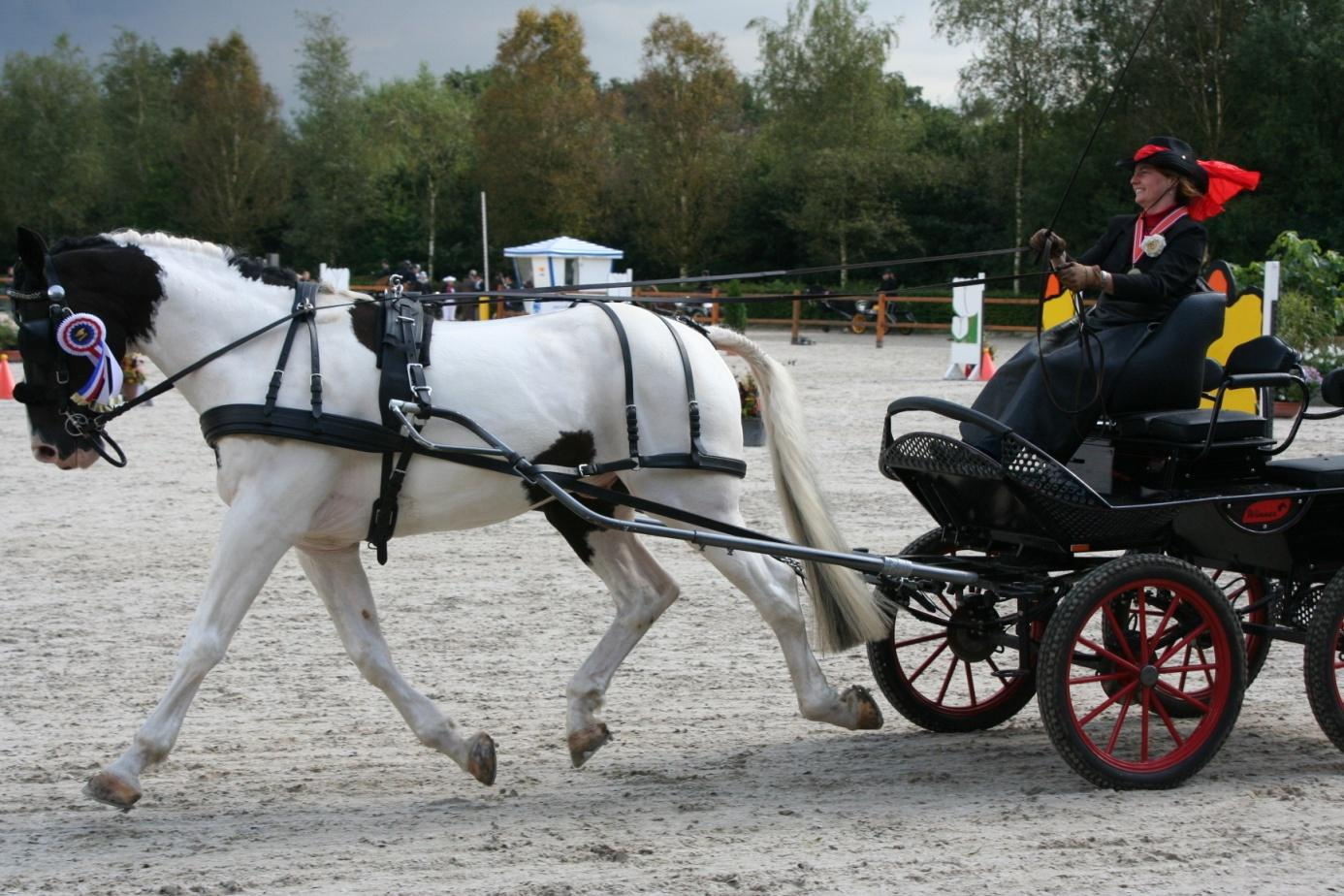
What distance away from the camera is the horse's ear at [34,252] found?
13.4 ft

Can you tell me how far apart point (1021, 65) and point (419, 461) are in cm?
4023

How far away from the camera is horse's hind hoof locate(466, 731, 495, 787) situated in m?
4.25

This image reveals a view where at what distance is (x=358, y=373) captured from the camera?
4238 mm

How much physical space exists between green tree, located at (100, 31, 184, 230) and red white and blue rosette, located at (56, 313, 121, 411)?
4900 centimetres

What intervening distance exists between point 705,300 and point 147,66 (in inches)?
2394

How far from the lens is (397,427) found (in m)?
4.16

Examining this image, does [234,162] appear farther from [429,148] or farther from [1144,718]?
[1144,718]

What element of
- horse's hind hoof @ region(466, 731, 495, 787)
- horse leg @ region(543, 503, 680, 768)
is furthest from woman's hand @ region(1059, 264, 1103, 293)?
horse's hind hoof @ region(466, 731, 495, 787)

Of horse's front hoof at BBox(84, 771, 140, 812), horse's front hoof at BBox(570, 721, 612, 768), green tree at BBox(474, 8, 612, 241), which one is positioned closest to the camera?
horse's front hoof at BBox(84, 771, 140, 812)

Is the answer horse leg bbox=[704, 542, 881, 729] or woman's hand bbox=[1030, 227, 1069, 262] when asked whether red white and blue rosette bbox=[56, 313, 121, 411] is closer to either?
horse leg bbox=[704, 542, 881, 729]

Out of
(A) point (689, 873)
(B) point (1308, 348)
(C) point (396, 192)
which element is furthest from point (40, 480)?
(C) point (396, 192)

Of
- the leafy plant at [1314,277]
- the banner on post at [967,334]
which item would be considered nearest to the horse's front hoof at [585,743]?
the leafy plant at [1314,277]

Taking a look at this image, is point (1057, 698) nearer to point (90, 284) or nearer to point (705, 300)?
point (705, 300)

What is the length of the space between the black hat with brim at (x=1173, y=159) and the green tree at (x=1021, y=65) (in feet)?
118
